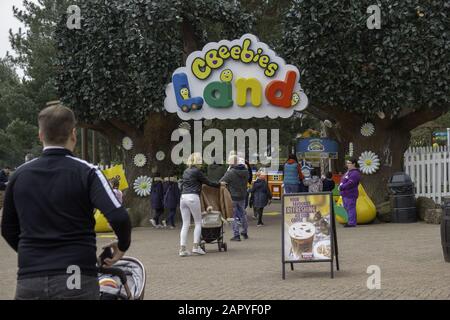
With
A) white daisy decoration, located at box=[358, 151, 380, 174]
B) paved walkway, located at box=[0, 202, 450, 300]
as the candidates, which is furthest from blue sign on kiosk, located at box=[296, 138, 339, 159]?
paved walkway, located at box=[0, 202, 450, 300]

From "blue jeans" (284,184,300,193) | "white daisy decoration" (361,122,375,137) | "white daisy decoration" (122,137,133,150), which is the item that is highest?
"white daisy decoration" (361,122,375,137)

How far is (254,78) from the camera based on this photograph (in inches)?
736

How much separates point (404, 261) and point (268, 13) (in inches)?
675

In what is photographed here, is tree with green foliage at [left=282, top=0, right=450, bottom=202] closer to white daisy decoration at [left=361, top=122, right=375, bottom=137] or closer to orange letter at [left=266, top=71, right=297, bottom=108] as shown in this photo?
white daisy decoration at [left=361, top=122, right=375, bottom=137]

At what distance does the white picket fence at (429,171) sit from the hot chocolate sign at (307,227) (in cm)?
1049

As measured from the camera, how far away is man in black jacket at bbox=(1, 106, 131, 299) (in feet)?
12.9

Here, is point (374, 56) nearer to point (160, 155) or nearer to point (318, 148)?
point (160, 155)

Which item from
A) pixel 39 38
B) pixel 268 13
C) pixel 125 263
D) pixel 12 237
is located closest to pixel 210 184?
pixel 125 263

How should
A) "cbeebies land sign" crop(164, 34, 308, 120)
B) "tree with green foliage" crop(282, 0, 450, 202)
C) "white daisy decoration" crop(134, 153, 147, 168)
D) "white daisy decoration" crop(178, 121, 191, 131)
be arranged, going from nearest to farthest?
"tree with green foliage" crop(282, 0, 450, 202)
"cbeebies land sign" crop(164, 34, 308, 120)
"white daisy decoration" crop(134, 153, 147, 168)
"white daisy decoration" crop(178, 121, 191, 131)

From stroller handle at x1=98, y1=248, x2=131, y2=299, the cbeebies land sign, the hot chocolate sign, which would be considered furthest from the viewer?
the cbeebies land sign

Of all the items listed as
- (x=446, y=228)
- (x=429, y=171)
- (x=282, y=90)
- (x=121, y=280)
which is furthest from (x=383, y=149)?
(x=121, y=280)

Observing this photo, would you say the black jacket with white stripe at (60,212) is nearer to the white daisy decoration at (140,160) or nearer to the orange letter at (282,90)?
the orange letter at (282,90)

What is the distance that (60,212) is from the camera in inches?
157

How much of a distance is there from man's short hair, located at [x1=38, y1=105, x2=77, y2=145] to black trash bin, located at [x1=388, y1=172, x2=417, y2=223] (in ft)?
48.1
